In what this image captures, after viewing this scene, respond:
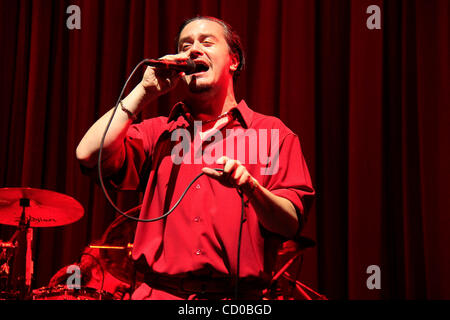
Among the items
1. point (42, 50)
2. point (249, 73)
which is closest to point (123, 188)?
point (249, 73)

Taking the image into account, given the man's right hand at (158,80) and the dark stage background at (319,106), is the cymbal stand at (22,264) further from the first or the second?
the man's right hand at (158,80)

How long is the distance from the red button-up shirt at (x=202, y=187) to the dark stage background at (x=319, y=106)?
A: 134 cm

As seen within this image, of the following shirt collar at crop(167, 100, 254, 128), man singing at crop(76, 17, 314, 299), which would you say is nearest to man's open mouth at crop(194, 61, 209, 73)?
man singing at crop(76, 17, 314, 299)

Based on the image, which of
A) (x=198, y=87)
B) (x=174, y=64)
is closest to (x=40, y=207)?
(x=198, y=87)

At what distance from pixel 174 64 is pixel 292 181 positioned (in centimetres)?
46

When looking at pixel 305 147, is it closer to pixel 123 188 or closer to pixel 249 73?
pixel 249 73

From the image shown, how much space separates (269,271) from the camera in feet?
5.10

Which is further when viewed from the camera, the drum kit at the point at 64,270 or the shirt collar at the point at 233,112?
the drum kit at the point at 64,270

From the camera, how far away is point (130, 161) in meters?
1.64

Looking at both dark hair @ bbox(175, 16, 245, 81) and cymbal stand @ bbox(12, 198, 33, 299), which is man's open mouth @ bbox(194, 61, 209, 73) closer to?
dark hair @ bbox(175, 16, 245, 81)

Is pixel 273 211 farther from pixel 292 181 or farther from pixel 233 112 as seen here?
pixel 233 112

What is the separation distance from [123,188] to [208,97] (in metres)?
0.38

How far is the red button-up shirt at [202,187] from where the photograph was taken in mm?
1485

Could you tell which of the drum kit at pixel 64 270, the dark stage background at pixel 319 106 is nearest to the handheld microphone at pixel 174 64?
the drum kit at pixel 64 270
